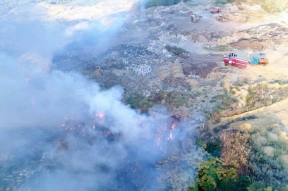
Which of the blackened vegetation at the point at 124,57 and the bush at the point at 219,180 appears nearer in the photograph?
the bush at the point at 219,180

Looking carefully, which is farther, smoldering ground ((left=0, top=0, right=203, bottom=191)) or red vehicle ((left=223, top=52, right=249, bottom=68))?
red vehicle ((left=223, top=52, right=249, bottom=68))

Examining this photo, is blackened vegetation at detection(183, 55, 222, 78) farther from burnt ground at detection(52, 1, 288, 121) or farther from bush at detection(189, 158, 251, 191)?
bush at detection(189, 158, 251, 191)

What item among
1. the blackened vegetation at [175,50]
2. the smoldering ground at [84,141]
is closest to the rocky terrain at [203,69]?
the blackened vegetation at [175,50]

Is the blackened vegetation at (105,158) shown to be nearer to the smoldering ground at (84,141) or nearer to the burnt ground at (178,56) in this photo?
the smoldering ground at (84,141)

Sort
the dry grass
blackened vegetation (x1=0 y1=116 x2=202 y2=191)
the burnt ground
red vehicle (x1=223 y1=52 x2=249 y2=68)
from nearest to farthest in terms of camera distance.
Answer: blackened vegetation (x1=0 y1=116 x2=202 y2=191), the dry grass, the burnt ground, red vehicle (x1=223 y1=52 x2=249 y2=68)

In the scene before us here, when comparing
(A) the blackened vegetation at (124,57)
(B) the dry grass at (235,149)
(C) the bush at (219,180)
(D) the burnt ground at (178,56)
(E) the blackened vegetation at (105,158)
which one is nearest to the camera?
(C) the bush at (219,180)

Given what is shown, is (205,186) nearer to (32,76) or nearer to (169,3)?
(32,76)

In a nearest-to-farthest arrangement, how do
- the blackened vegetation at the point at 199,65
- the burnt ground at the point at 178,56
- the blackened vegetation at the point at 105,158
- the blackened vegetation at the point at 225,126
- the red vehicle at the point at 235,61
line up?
the blackened vegetation at the point at 105,158 < the blackened vegetation at the point at 225,126 < the burnt ground at the point at 178,56 < the blackened vegetation at the point at 199,65 < the red vehicle at the point at 235,61

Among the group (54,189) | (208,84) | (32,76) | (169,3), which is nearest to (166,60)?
(208,84)

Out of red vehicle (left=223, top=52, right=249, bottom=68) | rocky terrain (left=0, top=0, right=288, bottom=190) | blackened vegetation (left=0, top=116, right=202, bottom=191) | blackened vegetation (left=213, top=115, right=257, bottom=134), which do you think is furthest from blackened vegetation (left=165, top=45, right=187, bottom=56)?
blackened vegetation (left=0, top=116, right=202, bottom=191)

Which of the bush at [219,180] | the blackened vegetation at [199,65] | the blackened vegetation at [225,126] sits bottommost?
the blackened vegetation at [199,65]
